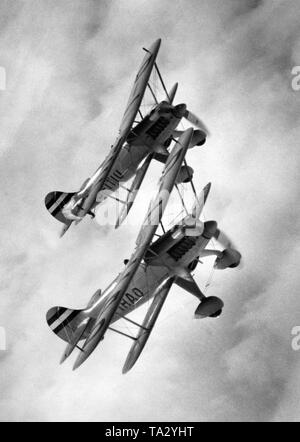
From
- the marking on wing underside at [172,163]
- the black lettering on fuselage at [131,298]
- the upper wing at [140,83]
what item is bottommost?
the black lettering on fuselage at [131,298]

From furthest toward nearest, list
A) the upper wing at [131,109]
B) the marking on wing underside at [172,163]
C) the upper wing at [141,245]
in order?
the upper wing at [131,109], the marking on wing underside at [172,163], the upper wing at [141,245]

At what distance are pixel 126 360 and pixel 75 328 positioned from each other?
19.3 feet

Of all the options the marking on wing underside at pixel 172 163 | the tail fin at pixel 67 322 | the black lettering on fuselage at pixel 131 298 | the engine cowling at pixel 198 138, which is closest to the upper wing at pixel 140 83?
the marking on wing underside at pixel 172 163

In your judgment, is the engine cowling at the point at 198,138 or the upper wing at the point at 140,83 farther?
the engine cowling at the point at 198,138

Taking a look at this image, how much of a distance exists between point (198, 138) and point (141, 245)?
1189cm

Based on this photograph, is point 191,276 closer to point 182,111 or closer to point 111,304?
point 111,304

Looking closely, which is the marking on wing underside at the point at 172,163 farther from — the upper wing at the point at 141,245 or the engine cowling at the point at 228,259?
the engine cowling at the point at 228,259

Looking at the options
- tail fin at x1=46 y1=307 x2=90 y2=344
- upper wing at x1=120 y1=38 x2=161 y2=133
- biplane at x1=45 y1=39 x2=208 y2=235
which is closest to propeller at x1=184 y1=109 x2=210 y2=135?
biplane at x1=45 y1=39 x2=208 y2=235

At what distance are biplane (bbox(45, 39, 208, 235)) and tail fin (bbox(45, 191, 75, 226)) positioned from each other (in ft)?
3.16

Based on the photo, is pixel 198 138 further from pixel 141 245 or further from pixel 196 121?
pixel 141 245

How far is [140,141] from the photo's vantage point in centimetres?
4831

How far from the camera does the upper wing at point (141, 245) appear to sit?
36.5 m

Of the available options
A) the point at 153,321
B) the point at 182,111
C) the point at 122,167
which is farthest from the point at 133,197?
the point at 153,321

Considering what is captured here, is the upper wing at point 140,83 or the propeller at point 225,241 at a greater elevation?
the upper wing at point 140,83
